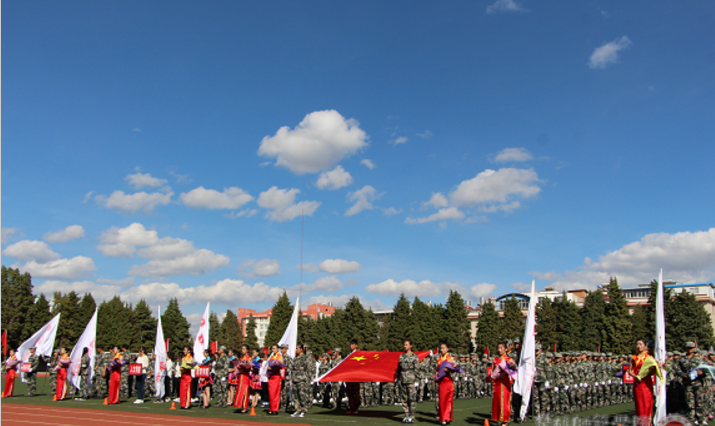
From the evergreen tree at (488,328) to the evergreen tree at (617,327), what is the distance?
10502 millimetres

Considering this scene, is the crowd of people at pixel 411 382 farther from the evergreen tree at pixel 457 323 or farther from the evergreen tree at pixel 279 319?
the evergreen tree at pixel 279 319

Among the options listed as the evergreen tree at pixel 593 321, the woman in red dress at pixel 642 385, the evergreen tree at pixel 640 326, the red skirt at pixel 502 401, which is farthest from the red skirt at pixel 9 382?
the evergreen tree at pixel 640 326

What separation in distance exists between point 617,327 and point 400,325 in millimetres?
21719

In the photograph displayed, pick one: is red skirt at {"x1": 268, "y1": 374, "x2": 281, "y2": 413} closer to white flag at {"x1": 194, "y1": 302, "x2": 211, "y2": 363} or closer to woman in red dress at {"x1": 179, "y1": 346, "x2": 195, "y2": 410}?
woman in red dress at {"x1": 179, "y1": 346, "x2": 195, "y2": 410}

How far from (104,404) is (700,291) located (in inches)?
3866

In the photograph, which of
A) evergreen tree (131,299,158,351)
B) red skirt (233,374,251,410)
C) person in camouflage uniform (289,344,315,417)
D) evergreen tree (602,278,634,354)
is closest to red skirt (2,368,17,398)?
red skirt (233,374,251,410)

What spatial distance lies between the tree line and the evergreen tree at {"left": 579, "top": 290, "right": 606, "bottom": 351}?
0.09 metres

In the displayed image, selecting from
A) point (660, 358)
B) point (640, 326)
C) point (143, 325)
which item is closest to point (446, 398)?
point (660, 358)

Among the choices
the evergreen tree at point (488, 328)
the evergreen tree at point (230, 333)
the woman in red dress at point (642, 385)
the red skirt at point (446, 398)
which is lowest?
the evergreen tree at point (230, 333)

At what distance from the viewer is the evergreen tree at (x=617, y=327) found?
48.6m

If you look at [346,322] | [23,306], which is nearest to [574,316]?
[346,322]

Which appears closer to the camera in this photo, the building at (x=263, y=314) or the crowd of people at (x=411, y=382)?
the crowd of people at (x=411, y=382)

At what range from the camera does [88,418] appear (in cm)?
1297

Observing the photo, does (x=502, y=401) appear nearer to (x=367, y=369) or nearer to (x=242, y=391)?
(x=367, y=369)
